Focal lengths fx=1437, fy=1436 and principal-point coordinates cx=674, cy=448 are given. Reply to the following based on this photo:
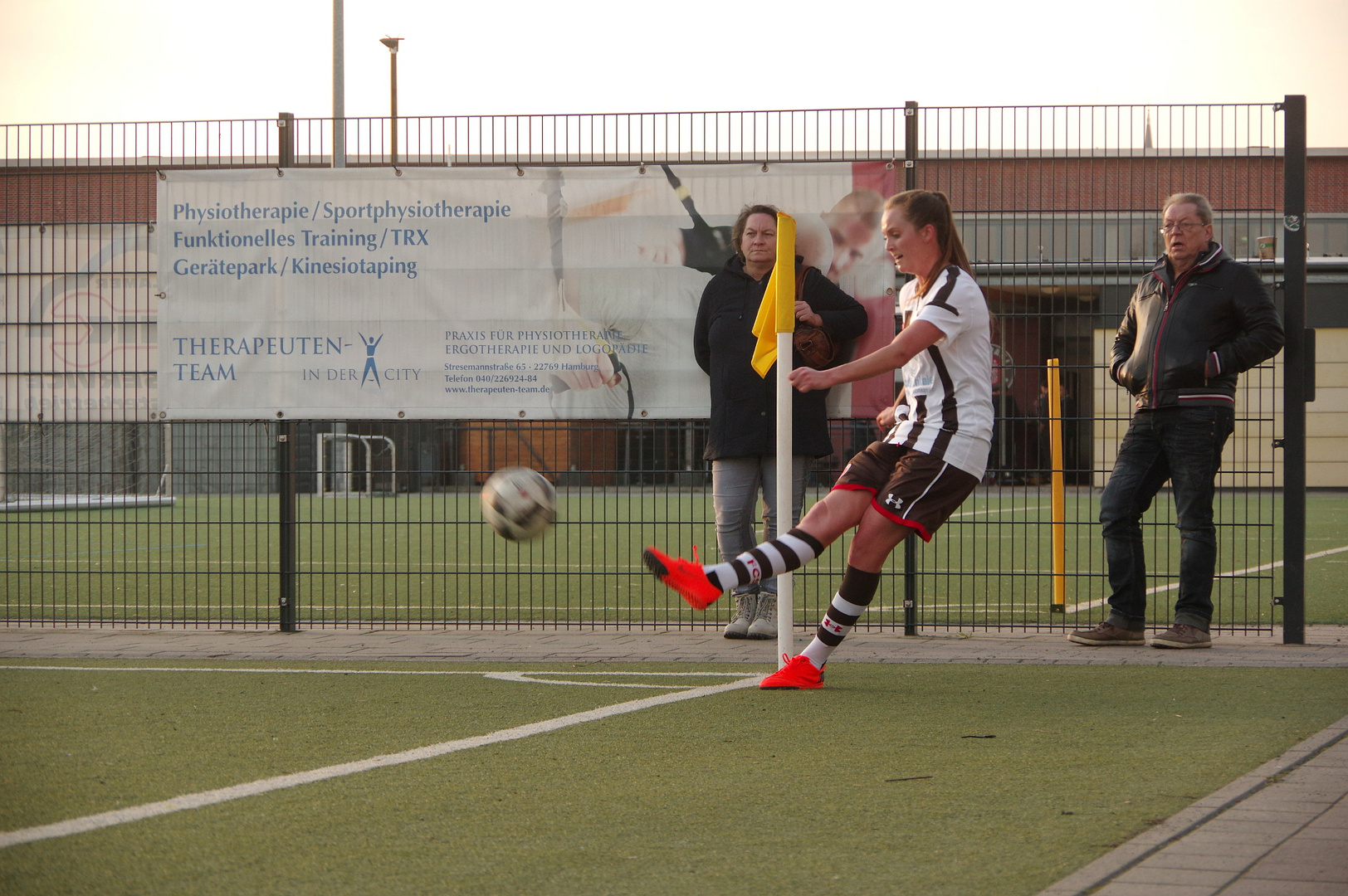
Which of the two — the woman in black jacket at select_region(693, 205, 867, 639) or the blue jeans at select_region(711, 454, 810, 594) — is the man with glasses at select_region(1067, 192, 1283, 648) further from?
the blue jeans at select_region(711, 454, 810, 594)

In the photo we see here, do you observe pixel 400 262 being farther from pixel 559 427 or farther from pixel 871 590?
pixel 871 590

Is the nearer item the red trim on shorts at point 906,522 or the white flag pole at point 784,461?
the red trim on shorts at point 906,522

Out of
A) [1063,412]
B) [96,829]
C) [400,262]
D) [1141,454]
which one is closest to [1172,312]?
[1141,454]

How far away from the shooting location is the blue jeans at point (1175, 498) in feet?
22.6

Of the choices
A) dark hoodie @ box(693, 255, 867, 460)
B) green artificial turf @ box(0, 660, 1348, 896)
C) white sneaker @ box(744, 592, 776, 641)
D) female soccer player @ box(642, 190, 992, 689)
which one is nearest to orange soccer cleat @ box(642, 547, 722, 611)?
female soccer player @ box(642, 190, 992, 689)

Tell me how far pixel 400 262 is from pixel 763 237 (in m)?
2.19

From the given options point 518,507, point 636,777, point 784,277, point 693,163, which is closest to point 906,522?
point 784,277

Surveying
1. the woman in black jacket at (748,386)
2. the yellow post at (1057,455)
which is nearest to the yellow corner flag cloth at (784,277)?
the woman in black jacket at (748,386)

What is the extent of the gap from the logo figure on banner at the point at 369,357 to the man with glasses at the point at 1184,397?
4015mm

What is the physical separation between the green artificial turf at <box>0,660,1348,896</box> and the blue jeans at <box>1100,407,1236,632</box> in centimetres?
84

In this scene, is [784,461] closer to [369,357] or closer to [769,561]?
[769,561]

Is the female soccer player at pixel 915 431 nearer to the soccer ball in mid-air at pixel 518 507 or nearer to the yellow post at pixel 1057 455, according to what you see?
the soccer ball in mid-air at pixel 518 507

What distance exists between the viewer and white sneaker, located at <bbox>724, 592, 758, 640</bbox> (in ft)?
25.2

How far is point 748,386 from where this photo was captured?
7.38 metres
